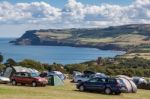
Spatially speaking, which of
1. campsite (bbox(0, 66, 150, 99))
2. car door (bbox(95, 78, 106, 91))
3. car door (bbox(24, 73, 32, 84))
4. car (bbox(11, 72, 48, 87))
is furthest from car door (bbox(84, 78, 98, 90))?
car door (bbox(24, 73, 32, 84))

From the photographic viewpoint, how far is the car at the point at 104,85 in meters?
40.8

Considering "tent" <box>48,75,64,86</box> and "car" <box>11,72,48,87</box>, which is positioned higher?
"car" <box>11,72,48,87</box>

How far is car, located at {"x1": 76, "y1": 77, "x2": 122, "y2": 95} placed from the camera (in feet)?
134

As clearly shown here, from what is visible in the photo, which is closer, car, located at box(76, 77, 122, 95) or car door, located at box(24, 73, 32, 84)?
car, located at box(76, 77, 122, 95)

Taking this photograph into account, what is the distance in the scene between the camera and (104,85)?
41000 millimetres

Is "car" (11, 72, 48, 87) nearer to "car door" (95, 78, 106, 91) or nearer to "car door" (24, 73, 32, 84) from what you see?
"car door" (24, 73, 32, 84)

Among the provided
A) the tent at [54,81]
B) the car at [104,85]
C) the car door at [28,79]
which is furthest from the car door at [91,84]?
the tent at [54,81]

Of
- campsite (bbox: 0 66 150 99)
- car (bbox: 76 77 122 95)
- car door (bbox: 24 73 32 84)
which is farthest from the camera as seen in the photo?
car door (bbox: 24 73 32 84)

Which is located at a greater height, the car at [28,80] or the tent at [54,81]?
the car at [28,80]

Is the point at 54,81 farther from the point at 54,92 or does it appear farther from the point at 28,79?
the point at 54,92

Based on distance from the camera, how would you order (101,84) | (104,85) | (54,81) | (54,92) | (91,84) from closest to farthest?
(54,92) → (104,85) → (101,84) → (91,84) → (54,81)

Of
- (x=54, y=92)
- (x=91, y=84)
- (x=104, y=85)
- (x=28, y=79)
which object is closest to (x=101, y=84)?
(x=104, y=85)

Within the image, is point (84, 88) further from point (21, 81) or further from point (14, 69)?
point (14, 69)

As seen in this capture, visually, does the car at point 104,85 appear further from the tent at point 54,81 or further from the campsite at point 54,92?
the tent at point 54,81
